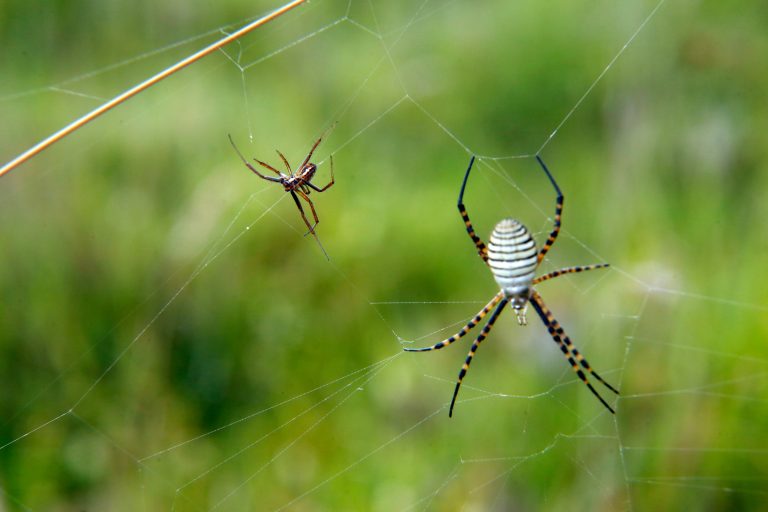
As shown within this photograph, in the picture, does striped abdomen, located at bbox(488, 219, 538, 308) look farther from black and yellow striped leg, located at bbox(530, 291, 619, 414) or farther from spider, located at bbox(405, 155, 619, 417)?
black and yellow striped leg, located at bbox(530, 291, 619, 414)

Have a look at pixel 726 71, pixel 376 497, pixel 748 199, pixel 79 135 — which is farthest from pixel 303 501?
pixel 726 71

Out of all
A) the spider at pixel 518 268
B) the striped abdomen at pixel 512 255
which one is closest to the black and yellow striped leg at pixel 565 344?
the spider at pixel 518 268

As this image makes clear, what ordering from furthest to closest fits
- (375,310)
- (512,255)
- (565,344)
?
(375,310) → (565,344) → (512,255)

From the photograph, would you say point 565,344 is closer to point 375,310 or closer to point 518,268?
point 518,268

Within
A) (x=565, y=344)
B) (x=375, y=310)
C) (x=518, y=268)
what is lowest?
(x=565, y=344)

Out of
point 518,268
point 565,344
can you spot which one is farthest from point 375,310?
point 518,268

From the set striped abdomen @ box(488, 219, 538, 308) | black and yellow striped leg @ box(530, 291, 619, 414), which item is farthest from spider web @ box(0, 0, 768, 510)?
striped abdomen @ box(488, 219, 538, 308)

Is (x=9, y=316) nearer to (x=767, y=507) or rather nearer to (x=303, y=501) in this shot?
(x=303, y=501)

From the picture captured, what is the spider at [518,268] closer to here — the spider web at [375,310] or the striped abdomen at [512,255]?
the striped abdomen at [512,255]
